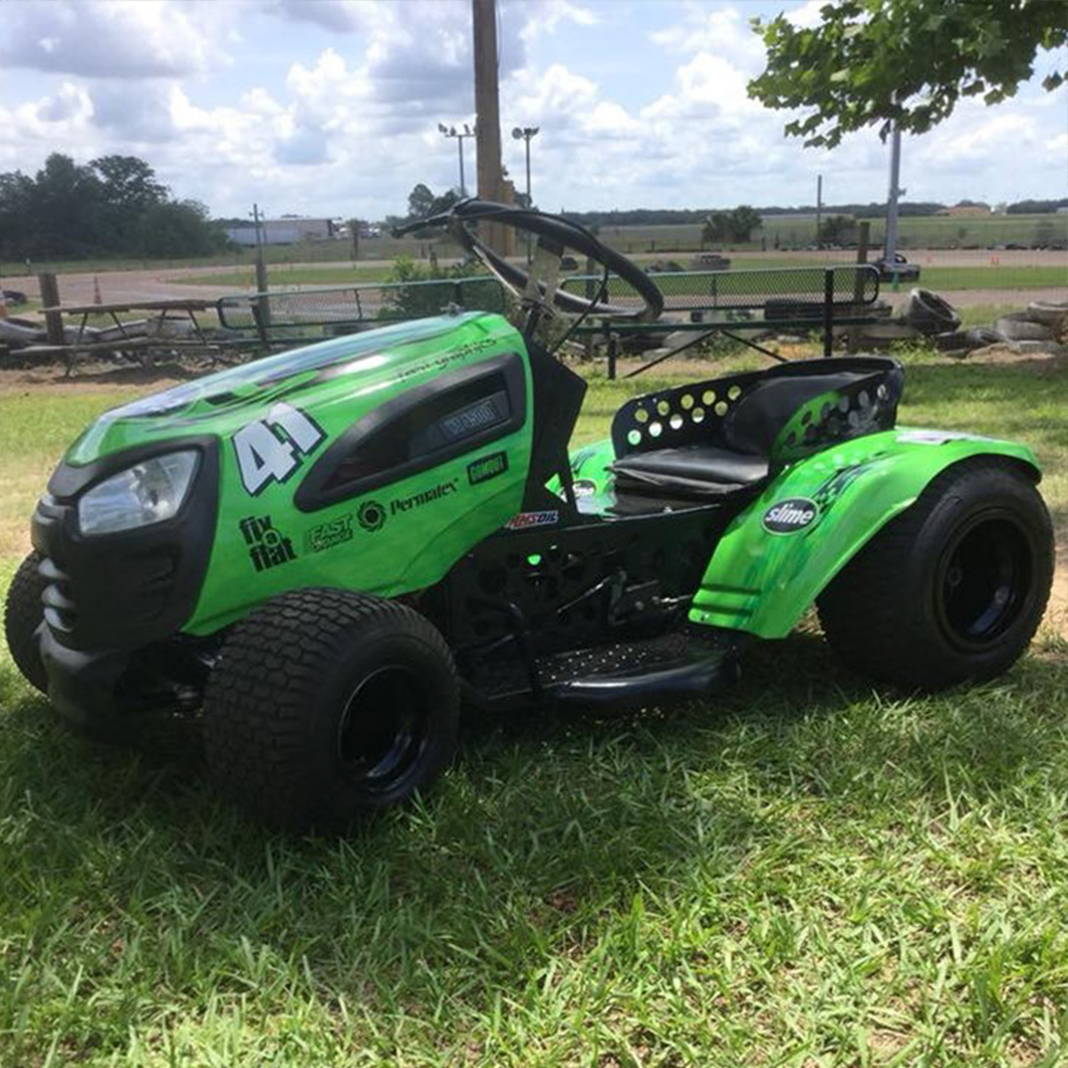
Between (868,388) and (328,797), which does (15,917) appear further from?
(868,388)

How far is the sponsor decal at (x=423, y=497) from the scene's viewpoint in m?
2.89

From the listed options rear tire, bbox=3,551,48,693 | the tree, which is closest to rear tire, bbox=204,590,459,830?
rear tire, bbox=3,551,48,693

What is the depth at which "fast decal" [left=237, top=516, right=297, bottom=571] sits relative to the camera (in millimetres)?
2678

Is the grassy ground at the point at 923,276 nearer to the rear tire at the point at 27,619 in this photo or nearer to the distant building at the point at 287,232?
the distant building at the point at 287,232

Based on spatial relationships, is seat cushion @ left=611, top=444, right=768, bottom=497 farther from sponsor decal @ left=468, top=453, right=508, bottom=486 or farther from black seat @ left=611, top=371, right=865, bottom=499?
sponsor decal @ left=468, top=453, right=508, bottom=486

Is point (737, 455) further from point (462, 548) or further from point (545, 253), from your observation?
point (462, 548)

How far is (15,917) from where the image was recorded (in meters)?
2.46

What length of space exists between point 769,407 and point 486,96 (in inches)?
361

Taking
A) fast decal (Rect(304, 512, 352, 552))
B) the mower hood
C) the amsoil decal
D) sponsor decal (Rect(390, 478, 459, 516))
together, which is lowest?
the amsoil decal

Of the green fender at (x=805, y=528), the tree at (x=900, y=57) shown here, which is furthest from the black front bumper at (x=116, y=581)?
the tree at (x=900, y=57)

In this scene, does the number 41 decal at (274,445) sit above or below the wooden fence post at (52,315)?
above

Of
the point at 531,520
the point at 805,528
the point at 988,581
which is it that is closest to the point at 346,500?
the point at 531,520

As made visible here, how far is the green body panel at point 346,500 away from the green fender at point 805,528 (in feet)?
2.34

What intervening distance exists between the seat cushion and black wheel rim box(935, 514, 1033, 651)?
65cm
